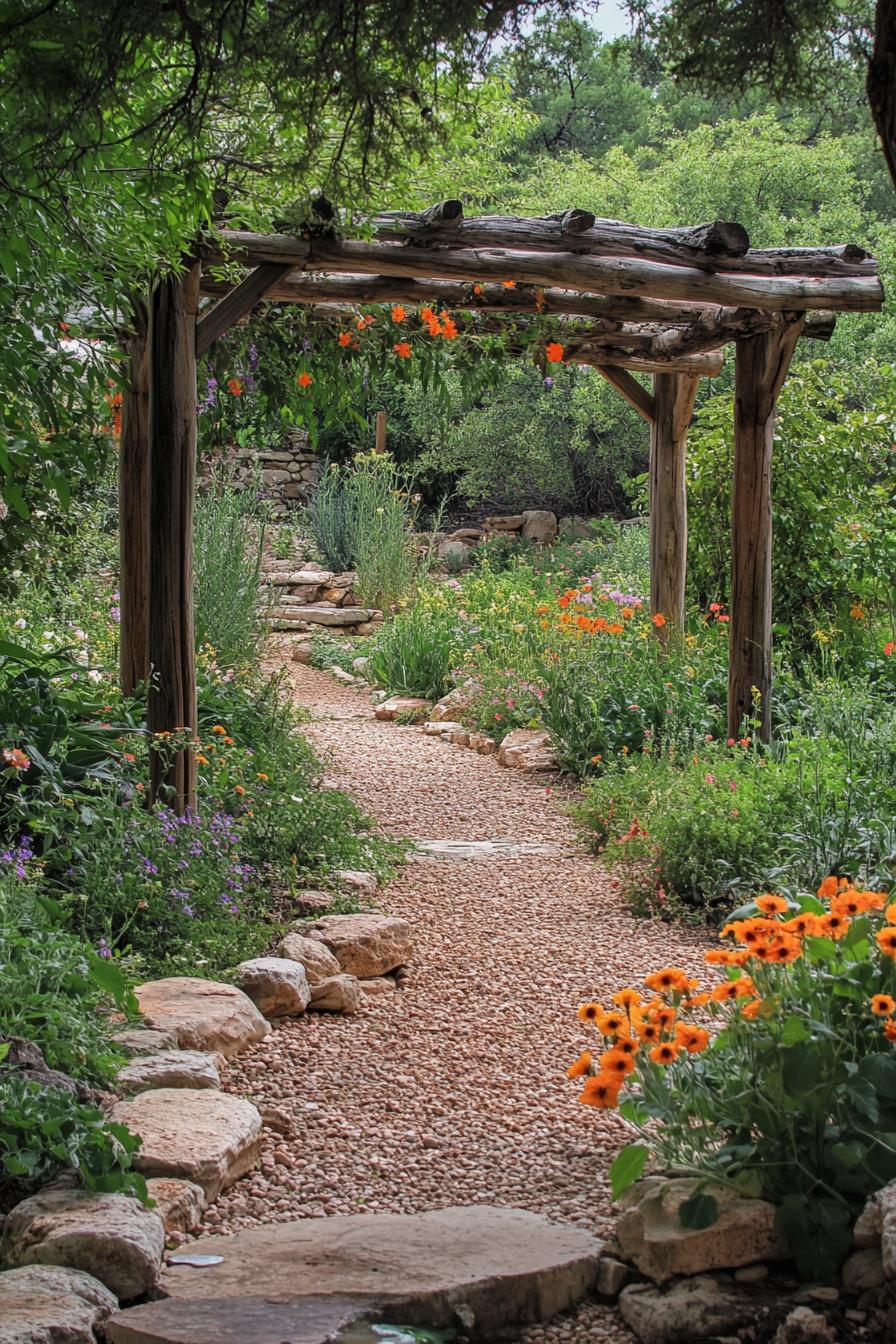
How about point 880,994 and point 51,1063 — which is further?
point 51,1063

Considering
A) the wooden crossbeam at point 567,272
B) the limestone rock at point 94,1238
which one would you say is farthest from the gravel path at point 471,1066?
the wooden crossbeam at point 567,272

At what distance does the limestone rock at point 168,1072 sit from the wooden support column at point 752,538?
384 centimetres

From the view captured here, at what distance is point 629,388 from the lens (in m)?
7.45

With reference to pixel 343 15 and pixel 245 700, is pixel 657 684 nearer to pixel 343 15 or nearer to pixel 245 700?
pixel 245 700

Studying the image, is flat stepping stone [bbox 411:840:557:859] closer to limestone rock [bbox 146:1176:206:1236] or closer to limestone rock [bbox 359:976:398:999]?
limestone rock [bbox 359:976:398:999]

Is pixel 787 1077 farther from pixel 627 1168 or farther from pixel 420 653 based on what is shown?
pixel 420 653

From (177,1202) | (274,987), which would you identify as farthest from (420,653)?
A: (177,1202)

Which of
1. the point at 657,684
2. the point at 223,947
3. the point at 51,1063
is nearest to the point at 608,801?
the point at 657,684

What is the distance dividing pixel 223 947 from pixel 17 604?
3.29 meters

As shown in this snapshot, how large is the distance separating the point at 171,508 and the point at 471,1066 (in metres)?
2.35

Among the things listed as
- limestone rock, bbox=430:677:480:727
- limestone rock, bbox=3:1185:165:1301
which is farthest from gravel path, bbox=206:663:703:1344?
limestone rock, bbox=430:677:480:727

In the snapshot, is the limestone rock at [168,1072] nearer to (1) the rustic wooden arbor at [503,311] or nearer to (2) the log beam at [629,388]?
(1) the rustic wooden arbor at [503,311]

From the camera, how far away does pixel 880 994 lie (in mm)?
2027

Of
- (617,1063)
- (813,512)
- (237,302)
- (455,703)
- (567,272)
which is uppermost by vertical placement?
(567,272)
